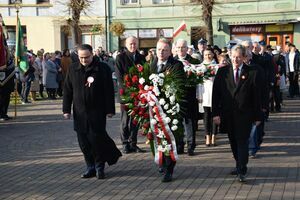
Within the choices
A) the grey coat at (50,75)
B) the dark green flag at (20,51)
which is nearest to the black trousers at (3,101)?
the dark green flag at (20,51)

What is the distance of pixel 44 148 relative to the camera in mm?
10242

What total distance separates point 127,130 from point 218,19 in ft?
84.1

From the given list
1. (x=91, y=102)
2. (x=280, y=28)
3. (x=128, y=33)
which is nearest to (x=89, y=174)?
(x=91, y=102)

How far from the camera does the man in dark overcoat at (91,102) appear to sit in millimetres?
7496

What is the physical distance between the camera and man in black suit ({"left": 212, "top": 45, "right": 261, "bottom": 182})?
23.2 feet

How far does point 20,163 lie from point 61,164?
790mm

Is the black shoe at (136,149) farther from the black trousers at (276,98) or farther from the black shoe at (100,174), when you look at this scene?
the black trousers at (276,98)

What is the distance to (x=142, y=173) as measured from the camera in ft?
26.0

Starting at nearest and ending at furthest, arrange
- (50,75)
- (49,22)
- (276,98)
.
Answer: (276,98) → (50,75) → (49,22)

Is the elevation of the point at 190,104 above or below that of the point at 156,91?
below

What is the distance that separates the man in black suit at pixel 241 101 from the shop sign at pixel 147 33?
2911 centimetres

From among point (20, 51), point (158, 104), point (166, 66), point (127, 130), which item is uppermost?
point (20, 51)

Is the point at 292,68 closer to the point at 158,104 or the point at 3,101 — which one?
the point at 3,101

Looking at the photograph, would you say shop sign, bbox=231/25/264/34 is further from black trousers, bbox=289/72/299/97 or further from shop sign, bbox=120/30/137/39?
black trousers, bbox=289/72/299/97
